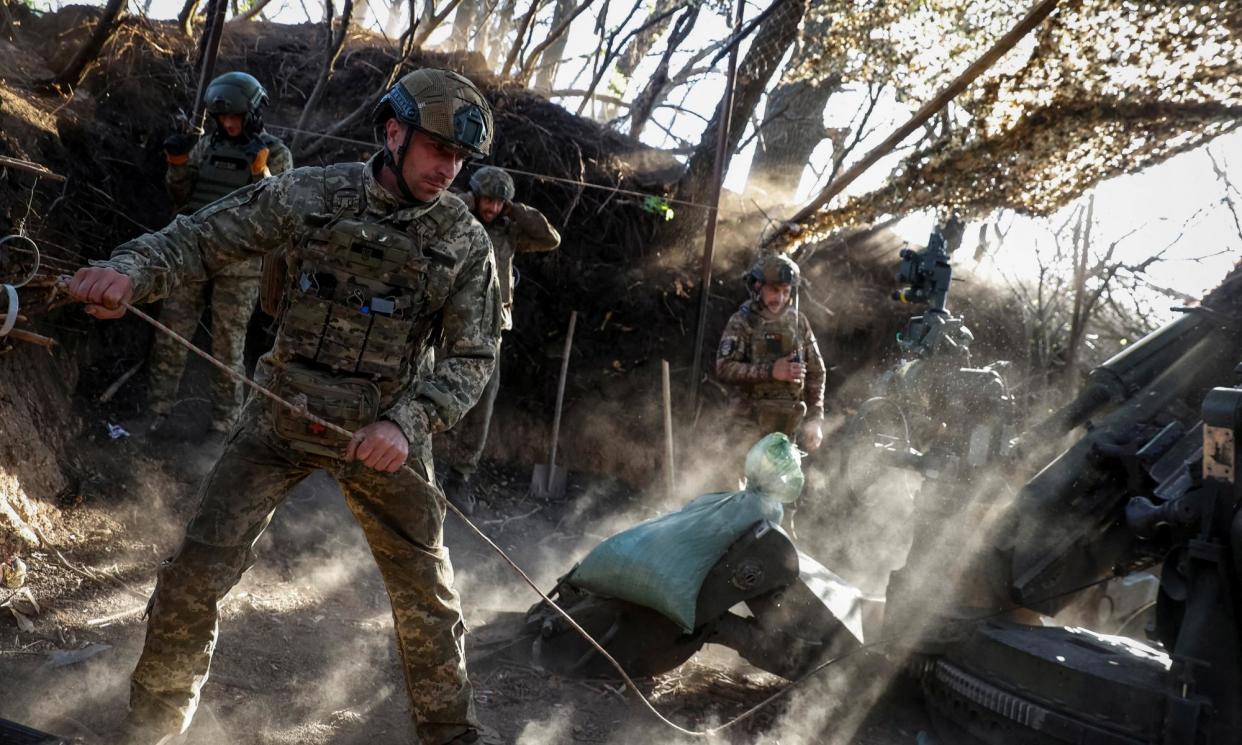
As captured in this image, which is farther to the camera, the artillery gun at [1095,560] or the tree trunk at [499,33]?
the tree trunk at [499,33]

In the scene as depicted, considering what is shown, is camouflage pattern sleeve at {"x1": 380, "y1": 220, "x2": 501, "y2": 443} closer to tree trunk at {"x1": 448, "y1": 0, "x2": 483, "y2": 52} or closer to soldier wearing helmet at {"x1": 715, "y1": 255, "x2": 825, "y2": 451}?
soldier wearing helmet at {"x1": 715, "y1": 255, "x2": 825, "y2": 451}

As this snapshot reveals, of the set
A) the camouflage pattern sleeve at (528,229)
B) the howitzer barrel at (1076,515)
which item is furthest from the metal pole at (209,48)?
the howitzer barrel at (1076,515)

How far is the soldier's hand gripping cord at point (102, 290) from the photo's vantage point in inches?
92.0

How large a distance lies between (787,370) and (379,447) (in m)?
3.87

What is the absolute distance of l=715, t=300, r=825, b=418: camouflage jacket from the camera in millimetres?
6273

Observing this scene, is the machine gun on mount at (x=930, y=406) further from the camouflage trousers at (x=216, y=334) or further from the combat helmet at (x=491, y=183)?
the camouflage trousers at (x=216, y=334)

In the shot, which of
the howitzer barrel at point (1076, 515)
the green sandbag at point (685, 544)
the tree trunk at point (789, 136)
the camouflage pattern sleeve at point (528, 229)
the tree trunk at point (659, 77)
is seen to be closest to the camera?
the green sandbag at point (685, 544)

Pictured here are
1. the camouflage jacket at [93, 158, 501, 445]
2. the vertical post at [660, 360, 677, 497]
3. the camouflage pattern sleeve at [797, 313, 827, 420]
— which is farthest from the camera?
the vertical post at [660, 360, 677, 497]

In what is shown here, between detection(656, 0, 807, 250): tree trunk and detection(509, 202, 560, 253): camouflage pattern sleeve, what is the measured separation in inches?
99.7

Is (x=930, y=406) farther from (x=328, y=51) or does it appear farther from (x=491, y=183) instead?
(x=328, y=51)

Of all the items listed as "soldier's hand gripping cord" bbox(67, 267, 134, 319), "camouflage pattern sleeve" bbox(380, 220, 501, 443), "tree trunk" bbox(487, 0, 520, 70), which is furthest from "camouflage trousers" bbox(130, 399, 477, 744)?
"tree trunk" bbox(487, 0, 520, 70)

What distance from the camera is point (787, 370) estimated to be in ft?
19.9

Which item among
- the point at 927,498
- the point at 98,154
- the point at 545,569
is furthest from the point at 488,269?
the point at 98,154

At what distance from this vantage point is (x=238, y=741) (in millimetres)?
3180
